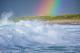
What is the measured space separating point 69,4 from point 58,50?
0.53 metres

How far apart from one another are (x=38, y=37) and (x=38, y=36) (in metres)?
0.01

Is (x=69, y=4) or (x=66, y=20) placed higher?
(x=69, y=4)

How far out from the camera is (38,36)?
1.83m

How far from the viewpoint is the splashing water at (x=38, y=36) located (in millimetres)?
1769

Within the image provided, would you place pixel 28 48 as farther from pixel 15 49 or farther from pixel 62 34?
pixel 62 34

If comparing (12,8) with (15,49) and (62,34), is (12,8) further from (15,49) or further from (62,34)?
(62,34)

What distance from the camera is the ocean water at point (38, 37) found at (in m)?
1.76

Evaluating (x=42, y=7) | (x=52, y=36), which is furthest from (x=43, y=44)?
(x=42, y=7)

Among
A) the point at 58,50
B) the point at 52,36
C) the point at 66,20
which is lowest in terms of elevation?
the point at 58,50

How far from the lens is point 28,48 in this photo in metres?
1.80

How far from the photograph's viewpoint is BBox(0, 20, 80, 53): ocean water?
1763 millimetres

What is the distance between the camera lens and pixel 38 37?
1834mm

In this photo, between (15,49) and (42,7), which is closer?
(15,49)

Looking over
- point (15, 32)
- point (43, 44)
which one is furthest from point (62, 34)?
point (15, 32)
